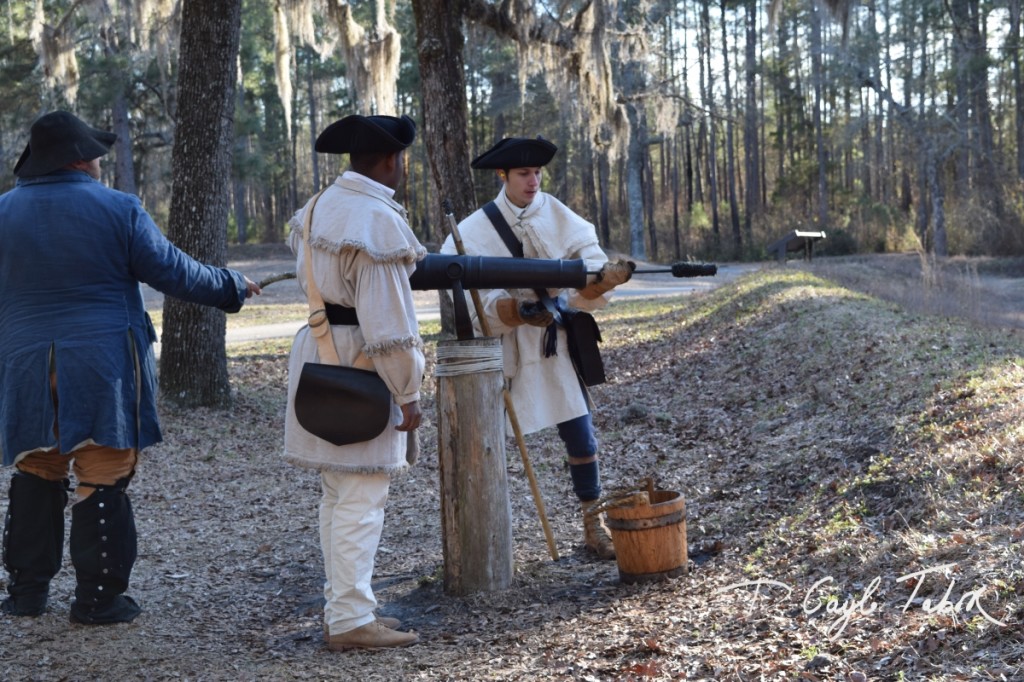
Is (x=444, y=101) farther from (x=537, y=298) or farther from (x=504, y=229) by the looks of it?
(x=537, y=298)

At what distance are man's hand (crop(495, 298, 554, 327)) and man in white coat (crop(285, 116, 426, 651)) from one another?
0.90m

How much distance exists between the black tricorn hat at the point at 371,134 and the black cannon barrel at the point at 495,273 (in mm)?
540

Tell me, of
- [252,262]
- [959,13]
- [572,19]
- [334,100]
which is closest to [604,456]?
[572,19]

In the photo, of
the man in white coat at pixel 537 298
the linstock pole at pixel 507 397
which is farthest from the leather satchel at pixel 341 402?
the man in white coat at pixel 537 298

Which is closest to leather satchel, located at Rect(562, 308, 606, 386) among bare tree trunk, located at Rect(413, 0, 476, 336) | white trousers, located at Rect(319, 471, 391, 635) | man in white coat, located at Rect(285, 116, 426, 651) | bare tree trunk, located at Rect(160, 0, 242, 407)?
man in white coat, located at Rect(285, 116, 426, 651)

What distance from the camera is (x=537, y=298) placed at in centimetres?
546

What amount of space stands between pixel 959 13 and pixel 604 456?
1419 inches

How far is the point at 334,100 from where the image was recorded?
50812 millimetres

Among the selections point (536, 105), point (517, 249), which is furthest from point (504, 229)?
point (536, 105)

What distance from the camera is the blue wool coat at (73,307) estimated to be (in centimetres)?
443

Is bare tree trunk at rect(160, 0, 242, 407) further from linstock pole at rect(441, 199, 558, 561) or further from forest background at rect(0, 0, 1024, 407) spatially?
linstock pole at rect(441, 199, 558, 561)

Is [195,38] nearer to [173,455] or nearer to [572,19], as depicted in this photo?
[173,455]

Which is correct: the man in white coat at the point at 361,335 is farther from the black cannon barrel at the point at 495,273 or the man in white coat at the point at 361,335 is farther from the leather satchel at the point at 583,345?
the leather satchel at the point at 583,345

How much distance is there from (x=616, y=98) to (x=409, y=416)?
44.2 ft
